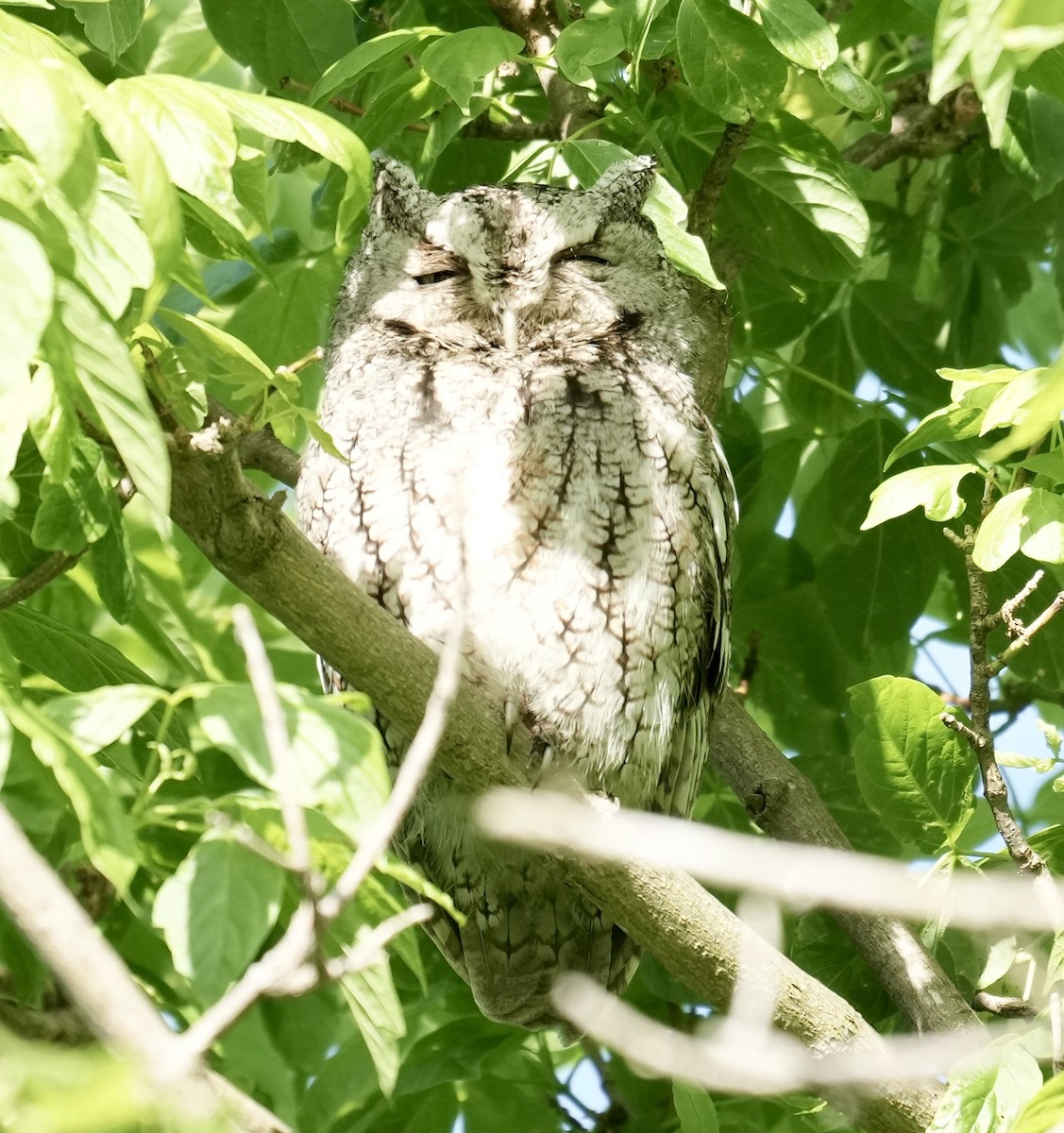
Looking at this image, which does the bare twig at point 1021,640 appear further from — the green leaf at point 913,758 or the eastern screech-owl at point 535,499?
Answer: the eastern screech-owl at point 535,499

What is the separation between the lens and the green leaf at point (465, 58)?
6.64 ft

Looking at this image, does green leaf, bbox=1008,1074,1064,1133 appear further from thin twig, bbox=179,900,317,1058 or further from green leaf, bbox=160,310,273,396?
green leaf, bbox=160,310,273,396

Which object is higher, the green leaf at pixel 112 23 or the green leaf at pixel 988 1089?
the green leaf at pixel 112 23

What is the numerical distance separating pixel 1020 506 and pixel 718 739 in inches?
37.5

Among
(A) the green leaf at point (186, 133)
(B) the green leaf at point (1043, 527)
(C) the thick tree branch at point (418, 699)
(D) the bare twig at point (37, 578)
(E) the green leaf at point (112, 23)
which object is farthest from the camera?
(E) the green leaf at point (112, 23)

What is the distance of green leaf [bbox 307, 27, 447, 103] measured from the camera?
2107 mm

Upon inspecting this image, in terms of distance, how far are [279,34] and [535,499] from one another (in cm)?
92

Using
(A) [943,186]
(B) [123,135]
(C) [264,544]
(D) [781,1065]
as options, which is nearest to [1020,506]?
(D) [781,1065]

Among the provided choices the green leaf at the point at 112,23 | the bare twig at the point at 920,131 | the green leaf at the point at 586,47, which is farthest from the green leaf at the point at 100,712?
the bare twig at the point at 920,131

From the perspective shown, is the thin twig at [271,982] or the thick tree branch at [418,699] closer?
the thin twig at [271,982]

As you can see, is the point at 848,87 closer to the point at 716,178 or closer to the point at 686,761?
the point at 716,178

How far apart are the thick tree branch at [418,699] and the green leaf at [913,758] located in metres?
0.29

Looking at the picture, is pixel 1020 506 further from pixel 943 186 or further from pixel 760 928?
pixel 943 186

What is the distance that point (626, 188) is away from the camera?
2803 millimetres
